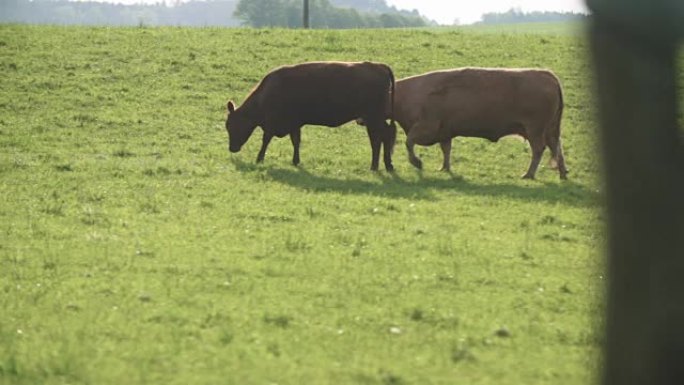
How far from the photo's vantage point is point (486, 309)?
876cm

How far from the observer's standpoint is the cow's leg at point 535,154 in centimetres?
1814

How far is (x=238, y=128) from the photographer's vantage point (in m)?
20.3

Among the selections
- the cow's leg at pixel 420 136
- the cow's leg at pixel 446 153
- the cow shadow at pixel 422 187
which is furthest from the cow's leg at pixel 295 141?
the cow's leg at pixel 446 153

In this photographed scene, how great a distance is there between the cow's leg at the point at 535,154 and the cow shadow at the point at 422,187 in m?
0.48

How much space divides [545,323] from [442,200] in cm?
710

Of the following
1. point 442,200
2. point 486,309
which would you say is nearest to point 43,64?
point 442,200

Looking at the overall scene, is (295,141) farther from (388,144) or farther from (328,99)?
(388,144)

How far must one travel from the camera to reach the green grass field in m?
7.24

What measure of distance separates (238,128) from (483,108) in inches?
174

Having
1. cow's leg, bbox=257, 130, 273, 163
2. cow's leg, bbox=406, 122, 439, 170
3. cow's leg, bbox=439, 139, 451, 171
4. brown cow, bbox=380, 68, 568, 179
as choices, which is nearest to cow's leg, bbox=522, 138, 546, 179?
brown cow, bbox=380, 68, 568, 179

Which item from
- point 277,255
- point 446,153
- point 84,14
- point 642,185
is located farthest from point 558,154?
point 84,14

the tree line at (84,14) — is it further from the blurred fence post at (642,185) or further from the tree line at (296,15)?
the blurred fence post at (642,185)

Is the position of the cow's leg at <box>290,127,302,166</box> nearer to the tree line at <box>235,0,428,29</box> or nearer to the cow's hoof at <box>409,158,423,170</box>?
the cow's hoof at <box>409,158,423,170</box>

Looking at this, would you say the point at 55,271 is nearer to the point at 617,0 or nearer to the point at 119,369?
the point at 119,369
